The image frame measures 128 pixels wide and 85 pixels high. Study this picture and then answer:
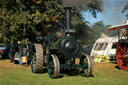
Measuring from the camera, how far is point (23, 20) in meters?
17.4

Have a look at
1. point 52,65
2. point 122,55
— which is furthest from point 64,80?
point 122,55

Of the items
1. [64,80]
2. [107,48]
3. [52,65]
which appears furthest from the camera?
[107,48]

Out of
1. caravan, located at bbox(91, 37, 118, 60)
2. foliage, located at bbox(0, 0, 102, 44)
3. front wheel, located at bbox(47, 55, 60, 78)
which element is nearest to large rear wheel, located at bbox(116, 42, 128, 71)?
front wheel, located at bbox(47, 55, 60, 78)

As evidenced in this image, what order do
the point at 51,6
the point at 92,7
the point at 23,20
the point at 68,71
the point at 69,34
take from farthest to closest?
the point at 92,7 → the point at 51,6 → the point at 23,20 → the point at 68,71 → the point at 69,34

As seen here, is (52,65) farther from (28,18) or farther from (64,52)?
(28,18)

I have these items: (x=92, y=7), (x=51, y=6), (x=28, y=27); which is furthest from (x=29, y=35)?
(x=92, y=7)

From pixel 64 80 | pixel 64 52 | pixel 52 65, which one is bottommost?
pixel 64 80

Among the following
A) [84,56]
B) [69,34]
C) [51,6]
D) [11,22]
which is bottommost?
[84,56]

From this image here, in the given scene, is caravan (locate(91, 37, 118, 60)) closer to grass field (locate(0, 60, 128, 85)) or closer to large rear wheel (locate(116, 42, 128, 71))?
large rear wheel (locate(116, 42, 128, 71))

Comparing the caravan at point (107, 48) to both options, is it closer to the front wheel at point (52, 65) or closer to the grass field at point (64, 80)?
the grass field at point (64, 80)

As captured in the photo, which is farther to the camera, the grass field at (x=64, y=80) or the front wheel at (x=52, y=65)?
the front wheel at (x=52, y=65)

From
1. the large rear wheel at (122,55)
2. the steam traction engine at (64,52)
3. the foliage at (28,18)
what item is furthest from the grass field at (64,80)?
the foliage at (28,18)

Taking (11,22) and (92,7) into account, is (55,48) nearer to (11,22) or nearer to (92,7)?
(11,22)

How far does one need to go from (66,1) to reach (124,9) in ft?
65.7
